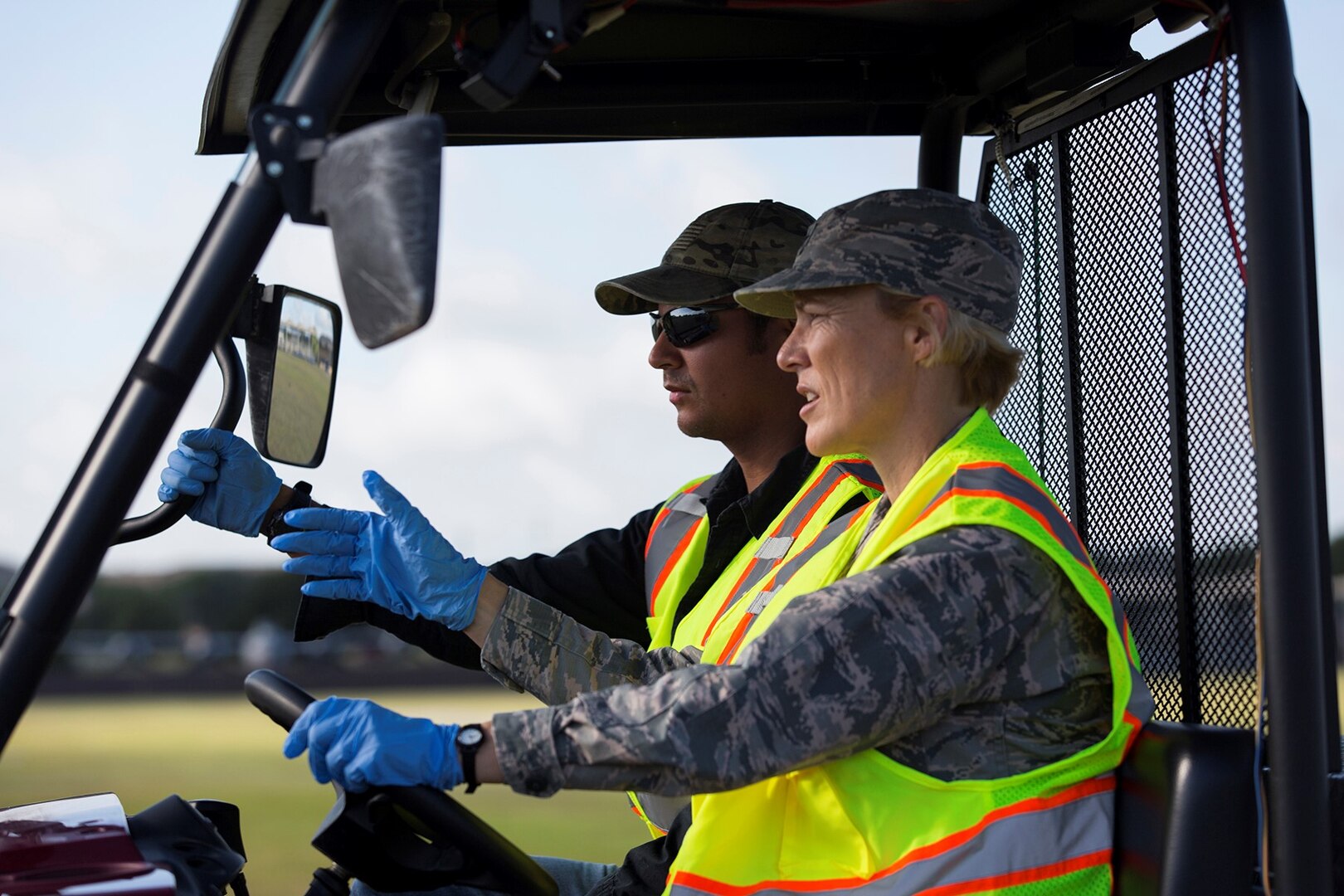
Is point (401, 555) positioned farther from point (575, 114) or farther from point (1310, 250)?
point (1310, 250)

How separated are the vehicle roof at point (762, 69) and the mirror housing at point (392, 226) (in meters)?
0.83

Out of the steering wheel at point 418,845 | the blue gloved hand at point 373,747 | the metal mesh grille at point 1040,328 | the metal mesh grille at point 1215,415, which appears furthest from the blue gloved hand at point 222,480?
the metal mesh grille at point 1215,415

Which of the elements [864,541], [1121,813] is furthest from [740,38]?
[1121,813]

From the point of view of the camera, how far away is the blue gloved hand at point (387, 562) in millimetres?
2531

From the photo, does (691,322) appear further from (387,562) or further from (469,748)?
(469,748)

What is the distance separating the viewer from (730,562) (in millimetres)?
2826

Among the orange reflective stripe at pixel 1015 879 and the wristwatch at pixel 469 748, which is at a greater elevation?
the wristwatch at pixel 469 748

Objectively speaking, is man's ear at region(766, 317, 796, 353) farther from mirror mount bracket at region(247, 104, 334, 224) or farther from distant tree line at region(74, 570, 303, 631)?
distant tree line at region(74, 570, 303, 631)

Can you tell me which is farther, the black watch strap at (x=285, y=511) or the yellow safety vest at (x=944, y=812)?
the black watch strap at (x=285, y=511)

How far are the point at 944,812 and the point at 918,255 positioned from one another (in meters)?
0.79

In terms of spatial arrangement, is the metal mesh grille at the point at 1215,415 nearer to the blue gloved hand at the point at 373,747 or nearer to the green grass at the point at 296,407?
the blue gloved hand at the point at 373,747

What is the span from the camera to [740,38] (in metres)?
2.60

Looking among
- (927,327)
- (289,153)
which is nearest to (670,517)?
(927,327)

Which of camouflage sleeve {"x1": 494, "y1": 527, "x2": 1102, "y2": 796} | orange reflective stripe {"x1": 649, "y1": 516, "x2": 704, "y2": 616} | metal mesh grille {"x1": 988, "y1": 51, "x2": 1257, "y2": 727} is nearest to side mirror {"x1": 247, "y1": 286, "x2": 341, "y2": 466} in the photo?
camouflage sleeve {"x1": 494, "y1": 527, "x2": 1102, "y2": 796}
